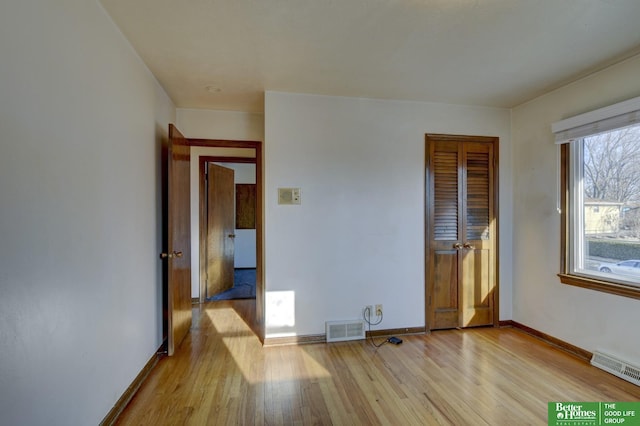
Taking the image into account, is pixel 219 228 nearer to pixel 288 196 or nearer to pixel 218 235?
pixel 218 235

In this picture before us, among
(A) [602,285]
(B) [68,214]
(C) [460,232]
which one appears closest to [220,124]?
(B) [68,214]

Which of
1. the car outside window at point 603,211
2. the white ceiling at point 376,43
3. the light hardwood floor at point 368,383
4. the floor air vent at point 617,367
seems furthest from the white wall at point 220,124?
the floor air vent at point 617,367

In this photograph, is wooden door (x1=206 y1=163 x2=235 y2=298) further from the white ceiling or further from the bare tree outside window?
the bare tree outside window

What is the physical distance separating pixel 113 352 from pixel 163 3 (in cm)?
209

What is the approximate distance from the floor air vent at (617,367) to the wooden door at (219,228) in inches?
173

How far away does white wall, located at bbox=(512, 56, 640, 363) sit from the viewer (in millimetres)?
2281

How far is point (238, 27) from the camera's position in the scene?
1.83 meters

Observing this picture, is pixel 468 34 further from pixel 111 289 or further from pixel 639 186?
pixel 111 289

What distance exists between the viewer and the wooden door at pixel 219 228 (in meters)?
4.30

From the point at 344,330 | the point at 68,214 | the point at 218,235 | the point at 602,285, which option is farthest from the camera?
the point at 218,235

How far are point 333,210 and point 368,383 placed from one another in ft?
5.08

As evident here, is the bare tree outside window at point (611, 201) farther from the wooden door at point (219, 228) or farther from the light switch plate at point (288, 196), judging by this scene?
the wooden door at point (219, 228)

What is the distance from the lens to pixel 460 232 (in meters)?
3.18

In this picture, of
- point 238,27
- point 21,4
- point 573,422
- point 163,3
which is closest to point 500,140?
point 573,422
